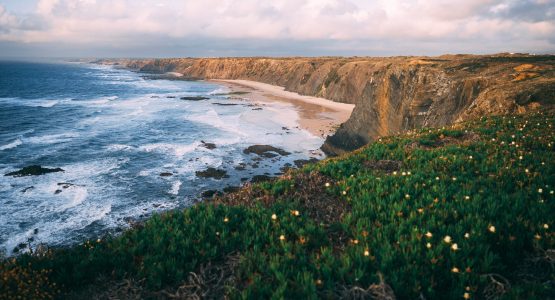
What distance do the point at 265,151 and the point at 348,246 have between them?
25.3 meters

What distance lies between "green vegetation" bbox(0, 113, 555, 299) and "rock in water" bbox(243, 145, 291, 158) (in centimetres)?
2161

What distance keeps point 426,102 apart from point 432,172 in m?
18.5

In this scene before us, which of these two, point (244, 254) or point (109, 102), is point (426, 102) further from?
point (109, 102)

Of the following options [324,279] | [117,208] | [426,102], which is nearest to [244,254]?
[324,279]

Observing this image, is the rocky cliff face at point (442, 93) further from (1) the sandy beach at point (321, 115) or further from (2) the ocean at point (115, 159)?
(1) the sandy beach at point (321, 115)

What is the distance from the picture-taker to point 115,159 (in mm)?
27609

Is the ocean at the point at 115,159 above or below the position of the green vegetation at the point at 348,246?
below

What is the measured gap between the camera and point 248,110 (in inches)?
2164

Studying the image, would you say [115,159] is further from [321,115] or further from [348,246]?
[321,115]

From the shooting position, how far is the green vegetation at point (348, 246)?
4.18 m

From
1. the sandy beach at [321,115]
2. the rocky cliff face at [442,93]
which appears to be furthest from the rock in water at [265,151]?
the sandy beach at [321,115]

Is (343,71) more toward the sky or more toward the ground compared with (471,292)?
more toward the sky

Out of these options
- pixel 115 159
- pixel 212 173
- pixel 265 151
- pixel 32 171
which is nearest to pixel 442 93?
pixel 265 151

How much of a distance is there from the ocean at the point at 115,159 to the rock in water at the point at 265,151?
788 millimetres
